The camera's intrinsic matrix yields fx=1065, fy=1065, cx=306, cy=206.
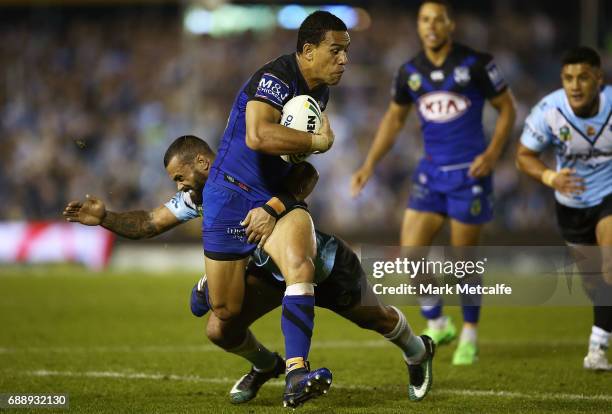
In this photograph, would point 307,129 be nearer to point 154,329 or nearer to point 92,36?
point 154,329

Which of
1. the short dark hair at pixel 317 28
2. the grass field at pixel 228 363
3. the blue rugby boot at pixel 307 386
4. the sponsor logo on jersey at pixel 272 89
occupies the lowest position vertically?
the grass field at pixel 228 363

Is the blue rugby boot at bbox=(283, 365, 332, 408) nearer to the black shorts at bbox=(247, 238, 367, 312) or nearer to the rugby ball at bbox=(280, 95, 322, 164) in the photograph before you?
the black shorts at bbox=(247, 238, 367, 312)

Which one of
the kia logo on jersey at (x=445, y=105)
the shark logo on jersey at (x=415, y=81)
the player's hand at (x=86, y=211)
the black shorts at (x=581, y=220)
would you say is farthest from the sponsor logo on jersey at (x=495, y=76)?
the player's hand at (x=86, y=211)

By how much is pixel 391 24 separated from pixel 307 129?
19.5m

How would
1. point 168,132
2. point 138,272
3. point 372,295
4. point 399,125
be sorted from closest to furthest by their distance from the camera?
point 372,295
point 399,125
point 138,272
point 168,132

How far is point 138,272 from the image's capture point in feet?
62.9

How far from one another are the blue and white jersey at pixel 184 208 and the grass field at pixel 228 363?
125 cm

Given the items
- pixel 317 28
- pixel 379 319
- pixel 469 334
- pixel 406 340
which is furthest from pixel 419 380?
pixel 317 28

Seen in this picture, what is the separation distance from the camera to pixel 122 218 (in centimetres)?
727

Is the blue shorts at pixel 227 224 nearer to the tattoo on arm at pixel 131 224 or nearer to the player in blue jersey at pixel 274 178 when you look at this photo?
the player in blue jersey at pixel 274 178

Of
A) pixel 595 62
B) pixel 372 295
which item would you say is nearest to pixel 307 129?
pixel 372 295

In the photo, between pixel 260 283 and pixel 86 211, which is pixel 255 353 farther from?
pixel 86 211

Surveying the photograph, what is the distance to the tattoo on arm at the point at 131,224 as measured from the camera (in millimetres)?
7246

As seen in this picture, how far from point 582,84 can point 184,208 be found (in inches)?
132
